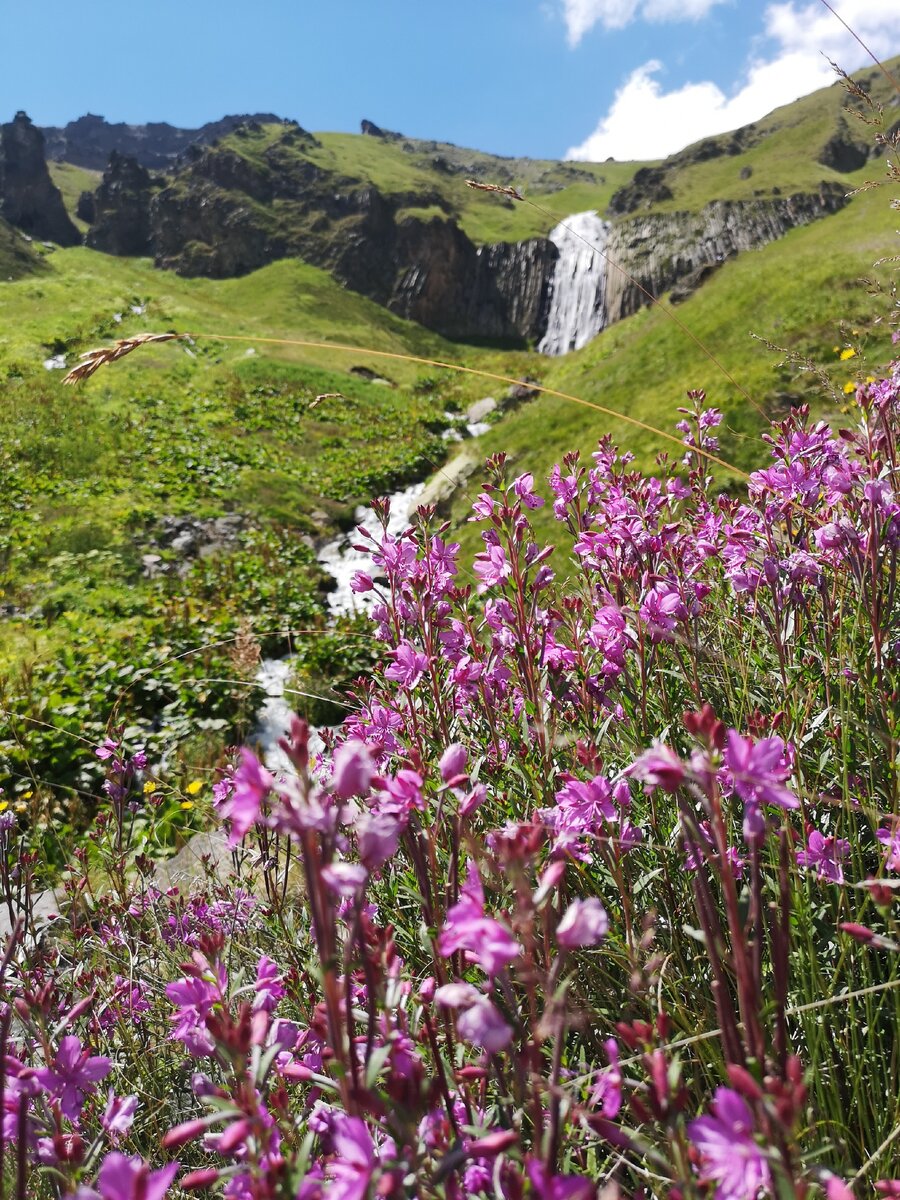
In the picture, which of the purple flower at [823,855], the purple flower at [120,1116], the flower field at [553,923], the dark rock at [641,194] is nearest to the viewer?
the flower field at [553,923]

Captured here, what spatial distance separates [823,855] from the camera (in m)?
1.48

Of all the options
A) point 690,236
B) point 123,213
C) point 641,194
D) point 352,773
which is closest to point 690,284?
point 352,773

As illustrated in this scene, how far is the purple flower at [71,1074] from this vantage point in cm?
105

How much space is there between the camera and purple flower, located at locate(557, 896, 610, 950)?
0.72m

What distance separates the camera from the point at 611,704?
2.25m

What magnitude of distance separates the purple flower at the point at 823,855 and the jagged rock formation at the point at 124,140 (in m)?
177

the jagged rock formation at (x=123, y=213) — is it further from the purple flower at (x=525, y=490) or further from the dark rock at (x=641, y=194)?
the purple flower at (x=525, y=490)

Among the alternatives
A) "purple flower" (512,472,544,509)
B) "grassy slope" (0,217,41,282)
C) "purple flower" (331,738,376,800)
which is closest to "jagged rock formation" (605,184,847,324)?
"grassy slope" (0,217,41,282)

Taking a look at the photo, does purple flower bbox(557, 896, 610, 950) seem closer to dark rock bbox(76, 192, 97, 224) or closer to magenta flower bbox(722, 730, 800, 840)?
magenta flower bbox(722, 730, 800, 840)

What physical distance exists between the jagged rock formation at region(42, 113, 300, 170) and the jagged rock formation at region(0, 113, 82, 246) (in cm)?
8658

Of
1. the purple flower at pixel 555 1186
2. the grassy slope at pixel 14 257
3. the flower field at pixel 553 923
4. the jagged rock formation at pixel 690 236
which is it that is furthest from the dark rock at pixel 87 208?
the purple flower at pixel 555 1186

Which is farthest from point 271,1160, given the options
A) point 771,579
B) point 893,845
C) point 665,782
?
point 771,579

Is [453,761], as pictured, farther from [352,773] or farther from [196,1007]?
[196,1007]

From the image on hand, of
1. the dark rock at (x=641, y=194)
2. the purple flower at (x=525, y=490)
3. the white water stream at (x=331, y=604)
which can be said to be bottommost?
the white water stream at (x=331, y=604)
